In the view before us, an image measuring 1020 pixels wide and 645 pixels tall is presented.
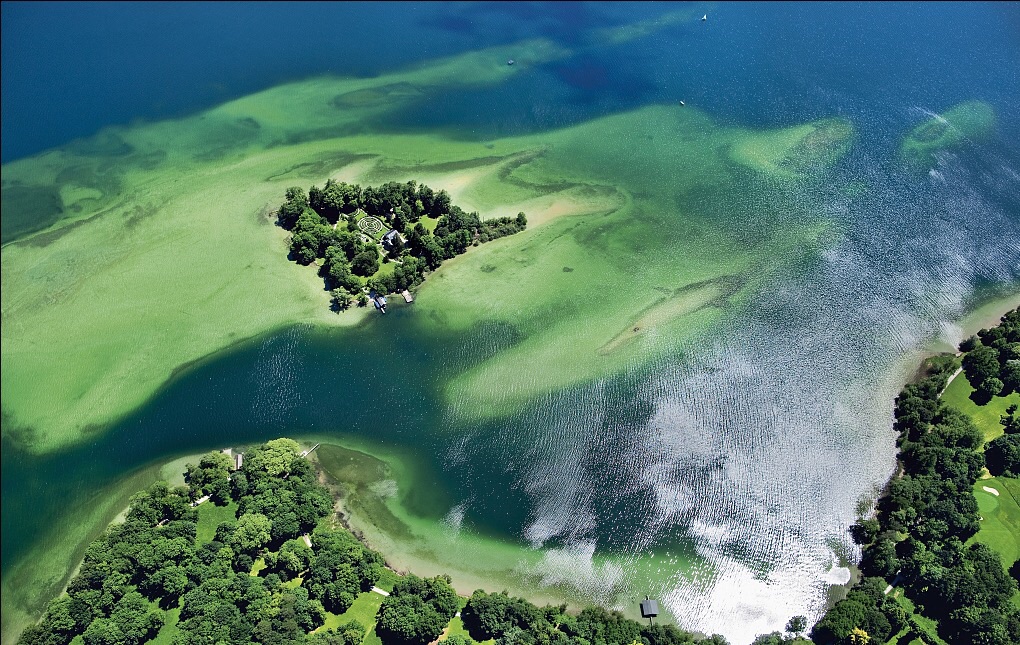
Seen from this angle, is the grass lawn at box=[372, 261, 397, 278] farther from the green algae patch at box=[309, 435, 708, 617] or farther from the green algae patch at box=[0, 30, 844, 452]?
the green algae patch at box=[309, 435, 708, 617]

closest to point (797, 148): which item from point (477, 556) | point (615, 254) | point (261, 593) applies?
point (615, 254)

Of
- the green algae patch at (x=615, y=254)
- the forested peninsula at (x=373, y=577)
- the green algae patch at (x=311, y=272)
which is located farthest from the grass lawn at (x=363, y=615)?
the green algae patch at (x=311, y=272)

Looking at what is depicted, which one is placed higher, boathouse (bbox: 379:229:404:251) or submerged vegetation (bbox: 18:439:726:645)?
boathouse (bbox: 379:229:404:251)

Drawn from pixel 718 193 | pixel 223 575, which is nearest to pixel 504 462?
pixel 223 575

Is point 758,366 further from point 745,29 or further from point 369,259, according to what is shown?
point 745,29

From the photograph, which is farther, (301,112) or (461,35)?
(461,35)

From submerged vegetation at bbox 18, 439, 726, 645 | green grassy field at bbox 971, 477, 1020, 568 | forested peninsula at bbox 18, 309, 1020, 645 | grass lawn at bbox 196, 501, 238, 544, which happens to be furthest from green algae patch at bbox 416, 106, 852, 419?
green grassy field at bbox 971, 477, 1020, 568

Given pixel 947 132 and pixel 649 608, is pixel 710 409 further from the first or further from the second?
pixel 947 132
